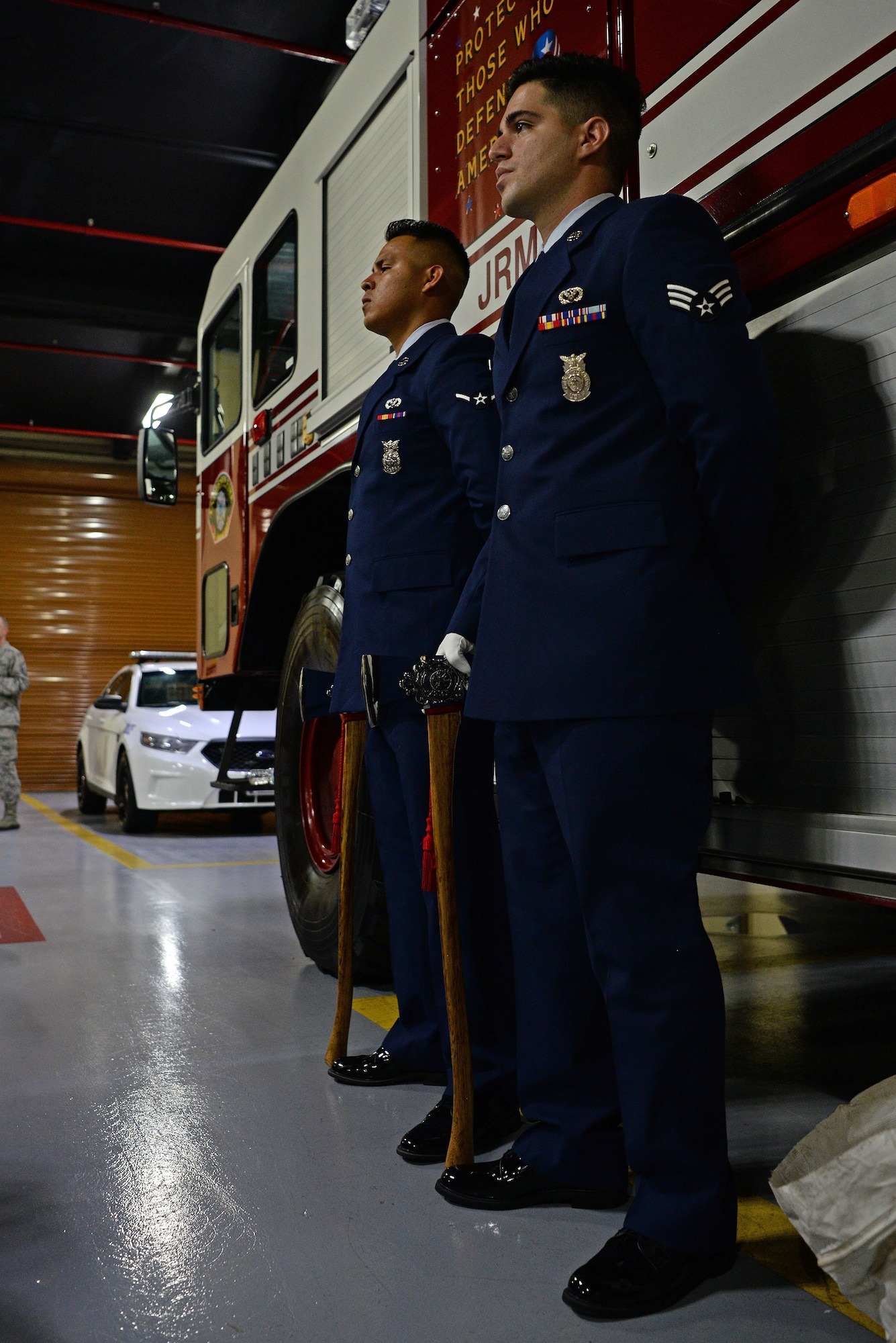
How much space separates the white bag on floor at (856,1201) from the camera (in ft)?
4.23

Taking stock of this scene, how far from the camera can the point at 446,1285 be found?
156 cm

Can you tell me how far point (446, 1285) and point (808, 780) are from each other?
2.90ft

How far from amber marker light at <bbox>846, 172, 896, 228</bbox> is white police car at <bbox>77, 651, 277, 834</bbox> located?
5670 millimetres

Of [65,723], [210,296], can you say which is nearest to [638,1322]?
[210,296]

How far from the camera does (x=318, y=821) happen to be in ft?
11.6

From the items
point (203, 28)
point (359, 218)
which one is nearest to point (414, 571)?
point (359, 218)

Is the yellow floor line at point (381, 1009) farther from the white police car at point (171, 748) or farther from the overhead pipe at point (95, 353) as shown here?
the overhead pipe at point (95, 353)

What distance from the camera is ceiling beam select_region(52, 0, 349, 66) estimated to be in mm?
6375

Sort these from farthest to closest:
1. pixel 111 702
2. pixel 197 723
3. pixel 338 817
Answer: pixel 111 702 → pixel 197 723 → pixel 338 817

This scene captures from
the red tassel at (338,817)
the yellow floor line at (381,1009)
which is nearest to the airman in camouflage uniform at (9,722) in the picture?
the red tassel at (338,817)

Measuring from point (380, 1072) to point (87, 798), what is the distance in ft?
27.7

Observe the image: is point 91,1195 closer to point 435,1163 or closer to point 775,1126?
point 435,1163

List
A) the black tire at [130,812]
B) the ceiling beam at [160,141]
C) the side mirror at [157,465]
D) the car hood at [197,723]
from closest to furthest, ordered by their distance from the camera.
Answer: the side mirror at [157,465]
the car hood at [197,723]
the ceiling beam at [160,141]
the black tire at [130,812]

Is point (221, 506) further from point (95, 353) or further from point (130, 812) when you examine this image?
point (95, 353)
